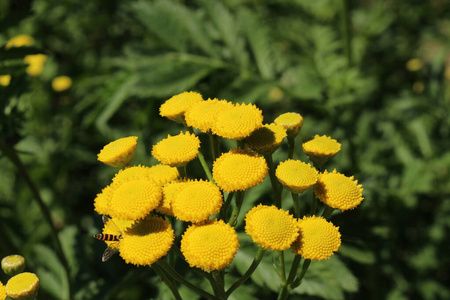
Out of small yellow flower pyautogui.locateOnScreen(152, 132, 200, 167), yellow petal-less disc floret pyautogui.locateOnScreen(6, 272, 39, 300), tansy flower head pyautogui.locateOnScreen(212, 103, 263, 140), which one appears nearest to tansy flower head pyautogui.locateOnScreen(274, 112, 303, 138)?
tansy flower head pyautogui.locateOnScreen(212, 103, 263, 140)

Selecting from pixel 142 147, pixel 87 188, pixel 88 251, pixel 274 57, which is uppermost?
pixel 274 57

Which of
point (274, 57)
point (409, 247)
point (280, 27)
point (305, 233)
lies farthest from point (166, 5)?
point (409, 247)

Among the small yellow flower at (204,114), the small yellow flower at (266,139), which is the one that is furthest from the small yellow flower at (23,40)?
the small yellow flower at (266,139)

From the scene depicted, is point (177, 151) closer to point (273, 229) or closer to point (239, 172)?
point (239, 172)

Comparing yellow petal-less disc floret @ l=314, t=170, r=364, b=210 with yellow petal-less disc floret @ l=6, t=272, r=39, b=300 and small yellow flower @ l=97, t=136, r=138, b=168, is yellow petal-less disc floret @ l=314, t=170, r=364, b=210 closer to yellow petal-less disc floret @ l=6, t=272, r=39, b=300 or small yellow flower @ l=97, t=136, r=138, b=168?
small yellow flower @ l=97, t=136, r=138, b=168

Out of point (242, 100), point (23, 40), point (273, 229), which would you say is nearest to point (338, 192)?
point (273, 229)

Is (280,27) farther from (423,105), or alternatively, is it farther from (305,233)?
(305,233)

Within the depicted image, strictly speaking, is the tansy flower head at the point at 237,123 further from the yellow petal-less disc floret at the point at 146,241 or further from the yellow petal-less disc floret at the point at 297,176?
the yellow petal-less disc floret at the point at 146,241
